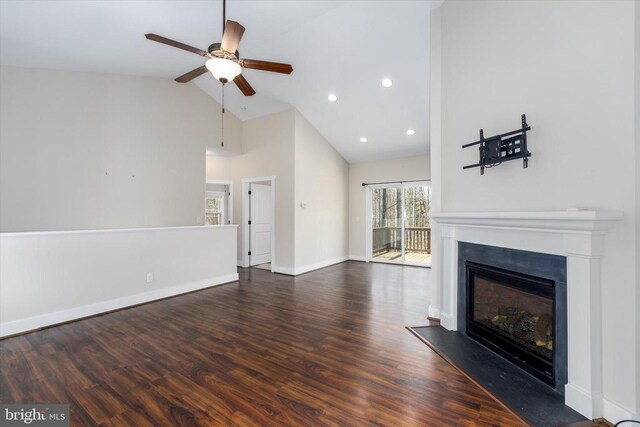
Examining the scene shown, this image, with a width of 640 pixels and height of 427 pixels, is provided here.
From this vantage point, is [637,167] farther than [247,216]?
No

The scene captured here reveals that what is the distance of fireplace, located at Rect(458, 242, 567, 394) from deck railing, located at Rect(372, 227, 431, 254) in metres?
4.16

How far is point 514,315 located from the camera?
2500 mm

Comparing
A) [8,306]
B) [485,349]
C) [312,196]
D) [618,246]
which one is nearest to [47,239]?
[8,306]

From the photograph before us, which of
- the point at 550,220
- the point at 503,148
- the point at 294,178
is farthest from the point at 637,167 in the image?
the point at 294,178

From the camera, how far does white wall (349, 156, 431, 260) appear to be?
6.97 m

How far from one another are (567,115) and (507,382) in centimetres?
198

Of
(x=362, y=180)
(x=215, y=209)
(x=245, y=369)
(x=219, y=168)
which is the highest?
(x=219, y=168)

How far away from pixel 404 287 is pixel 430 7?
403 cm

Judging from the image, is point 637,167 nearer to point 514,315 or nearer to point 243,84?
point 514,315

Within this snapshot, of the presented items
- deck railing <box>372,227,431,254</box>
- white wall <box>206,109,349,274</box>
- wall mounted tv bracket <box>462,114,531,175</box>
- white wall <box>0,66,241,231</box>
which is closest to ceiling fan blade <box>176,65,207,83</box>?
white wall <box>0,66,241,231</box>

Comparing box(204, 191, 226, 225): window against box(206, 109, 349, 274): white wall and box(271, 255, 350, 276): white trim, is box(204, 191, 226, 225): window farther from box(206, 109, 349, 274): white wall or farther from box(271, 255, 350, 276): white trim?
box(271, 255, 350, 276): white trim

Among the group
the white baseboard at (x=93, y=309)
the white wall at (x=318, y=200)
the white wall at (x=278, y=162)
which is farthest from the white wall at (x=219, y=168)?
the white baseboard at (x=93, y=309)

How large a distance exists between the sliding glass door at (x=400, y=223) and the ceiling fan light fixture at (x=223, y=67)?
17.1ft

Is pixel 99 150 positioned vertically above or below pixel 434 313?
above
